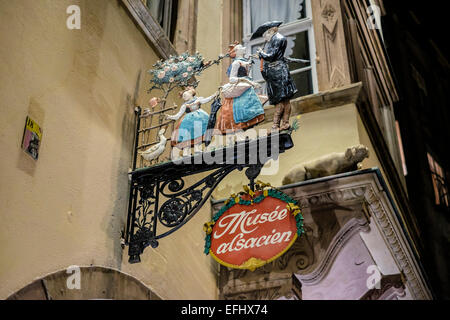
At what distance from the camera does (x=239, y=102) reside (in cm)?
499

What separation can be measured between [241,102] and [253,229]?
108 cm

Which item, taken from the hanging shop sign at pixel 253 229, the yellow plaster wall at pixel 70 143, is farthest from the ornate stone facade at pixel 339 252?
the hanging shop sign at pixel 253 229

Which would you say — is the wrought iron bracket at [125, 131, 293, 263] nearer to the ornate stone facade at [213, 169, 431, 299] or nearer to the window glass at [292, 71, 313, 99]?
the ornate stone facade at [213, 169, 431, 299]

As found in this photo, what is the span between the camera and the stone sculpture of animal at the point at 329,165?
5742 millimetres

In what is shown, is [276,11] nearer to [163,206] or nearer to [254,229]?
[254,229]

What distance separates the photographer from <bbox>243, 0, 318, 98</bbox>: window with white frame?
7211 millimetres

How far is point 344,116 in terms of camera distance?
631cm

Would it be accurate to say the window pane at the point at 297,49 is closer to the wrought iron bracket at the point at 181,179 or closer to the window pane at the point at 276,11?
the window pane at the point at 276,11

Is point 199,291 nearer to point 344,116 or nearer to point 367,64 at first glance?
point 344,116

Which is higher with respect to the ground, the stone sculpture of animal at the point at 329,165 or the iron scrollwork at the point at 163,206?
the stone sculpture of animal at the point at 329,165

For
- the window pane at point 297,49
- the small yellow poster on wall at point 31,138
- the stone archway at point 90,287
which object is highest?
the window pane at point 297,49

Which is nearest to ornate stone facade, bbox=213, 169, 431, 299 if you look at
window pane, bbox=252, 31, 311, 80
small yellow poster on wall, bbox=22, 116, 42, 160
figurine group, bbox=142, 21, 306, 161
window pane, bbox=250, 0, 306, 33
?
figurine group, bbox=142, 21, 306, 161

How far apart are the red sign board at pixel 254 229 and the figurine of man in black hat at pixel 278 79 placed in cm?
69

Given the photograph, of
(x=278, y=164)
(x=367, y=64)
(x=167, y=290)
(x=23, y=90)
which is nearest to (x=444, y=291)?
(x=367, y=64)
